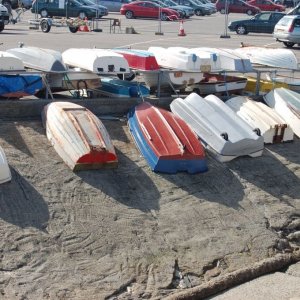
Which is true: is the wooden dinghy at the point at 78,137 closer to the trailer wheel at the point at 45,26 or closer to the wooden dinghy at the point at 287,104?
the wooden dinghy at the point at 287,104

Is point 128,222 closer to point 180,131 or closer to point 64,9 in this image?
point 180,131

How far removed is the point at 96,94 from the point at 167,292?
18.6 ft

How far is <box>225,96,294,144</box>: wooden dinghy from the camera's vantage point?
13.1 meters

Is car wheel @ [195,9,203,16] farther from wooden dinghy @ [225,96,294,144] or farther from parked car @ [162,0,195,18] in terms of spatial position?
wooden dinghy @ [225,96,294,144]

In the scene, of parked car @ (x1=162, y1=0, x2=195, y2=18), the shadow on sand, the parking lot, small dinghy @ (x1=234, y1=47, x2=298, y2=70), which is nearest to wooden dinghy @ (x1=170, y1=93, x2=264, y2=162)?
small dinghy @ (x1=234, y1=47, x2=298, y2=70)

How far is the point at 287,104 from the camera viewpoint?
14016mm

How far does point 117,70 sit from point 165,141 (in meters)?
2.36

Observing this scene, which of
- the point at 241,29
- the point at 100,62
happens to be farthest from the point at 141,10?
the point at 100,62

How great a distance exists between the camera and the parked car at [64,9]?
38969mm

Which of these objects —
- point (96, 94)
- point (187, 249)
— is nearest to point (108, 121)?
point (96, 94)

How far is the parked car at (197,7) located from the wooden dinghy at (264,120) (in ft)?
135

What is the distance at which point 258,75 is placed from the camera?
14914mm

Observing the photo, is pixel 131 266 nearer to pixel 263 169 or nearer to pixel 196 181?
pixel 196 181

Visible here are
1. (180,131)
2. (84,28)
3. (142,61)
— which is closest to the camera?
(180,131)
